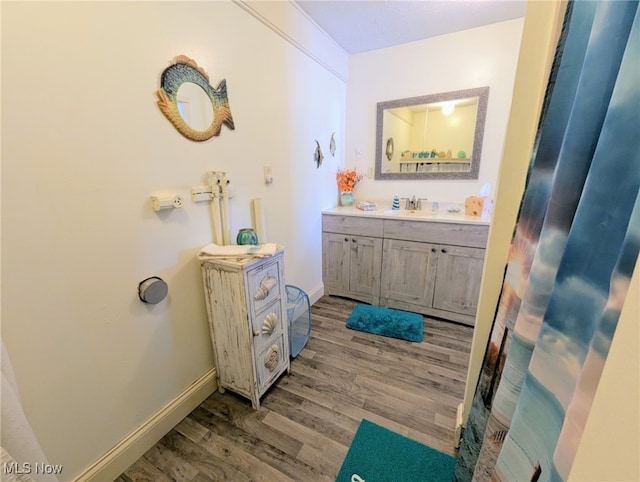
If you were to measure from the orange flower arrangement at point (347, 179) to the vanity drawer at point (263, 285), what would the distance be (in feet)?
5.15

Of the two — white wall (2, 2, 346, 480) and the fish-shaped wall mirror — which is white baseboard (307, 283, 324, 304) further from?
the fish-shaped wall mirror

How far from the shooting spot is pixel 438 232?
2.12 m

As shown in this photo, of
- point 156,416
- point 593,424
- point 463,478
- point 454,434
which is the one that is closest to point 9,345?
point 156,416

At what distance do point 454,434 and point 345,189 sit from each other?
217cm

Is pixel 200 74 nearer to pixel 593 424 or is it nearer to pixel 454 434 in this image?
pixel 593 424

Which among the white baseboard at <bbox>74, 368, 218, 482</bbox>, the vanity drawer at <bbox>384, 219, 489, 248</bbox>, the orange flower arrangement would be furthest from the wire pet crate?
the orange flower arrangement

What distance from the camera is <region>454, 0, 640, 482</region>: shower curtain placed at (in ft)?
1.32

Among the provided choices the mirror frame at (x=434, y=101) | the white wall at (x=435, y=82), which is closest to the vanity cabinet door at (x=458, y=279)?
the white wall at (x=435, y=82)

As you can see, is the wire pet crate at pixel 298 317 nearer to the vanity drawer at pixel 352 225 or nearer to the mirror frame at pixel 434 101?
the vanity drawer at pixel 352 225

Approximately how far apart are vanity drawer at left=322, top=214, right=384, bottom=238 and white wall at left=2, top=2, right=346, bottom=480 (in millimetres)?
1107

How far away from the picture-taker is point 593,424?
13.9 inches

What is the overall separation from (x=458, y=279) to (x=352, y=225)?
998mm

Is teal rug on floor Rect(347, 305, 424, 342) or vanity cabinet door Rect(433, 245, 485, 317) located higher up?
vanity cabinet door Rect(433, 245, 485, 317)

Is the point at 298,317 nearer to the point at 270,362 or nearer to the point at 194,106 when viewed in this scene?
the point at 270,362
